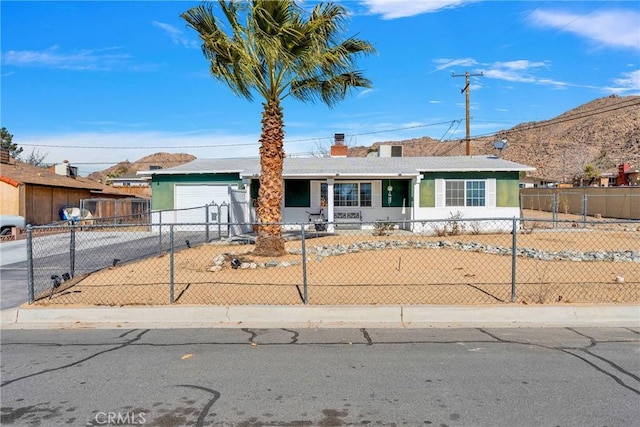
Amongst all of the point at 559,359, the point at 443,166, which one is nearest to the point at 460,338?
the point at 559,359

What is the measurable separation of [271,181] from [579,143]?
264 ft

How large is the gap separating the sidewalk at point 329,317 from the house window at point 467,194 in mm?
14833

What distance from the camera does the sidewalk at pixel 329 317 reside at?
7234 mm

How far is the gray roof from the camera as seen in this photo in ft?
70.5

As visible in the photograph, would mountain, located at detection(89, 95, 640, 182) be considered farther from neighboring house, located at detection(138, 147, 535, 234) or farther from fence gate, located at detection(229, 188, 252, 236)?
fence gate, located at detection(229, 188, 252, 236)

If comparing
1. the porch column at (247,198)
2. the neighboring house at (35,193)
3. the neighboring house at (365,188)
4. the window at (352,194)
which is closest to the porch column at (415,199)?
the neighboring house at (365,188)

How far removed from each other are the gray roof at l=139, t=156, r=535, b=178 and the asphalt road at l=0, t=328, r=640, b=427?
1495 cm

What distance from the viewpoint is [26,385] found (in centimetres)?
485

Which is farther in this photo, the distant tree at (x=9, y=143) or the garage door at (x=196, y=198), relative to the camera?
the distant tree at (x=9, y=143)

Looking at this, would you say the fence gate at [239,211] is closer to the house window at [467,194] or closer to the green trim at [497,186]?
the green trim at [497,186]

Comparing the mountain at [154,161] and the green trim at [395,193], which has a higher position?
the mountain at [154,161]

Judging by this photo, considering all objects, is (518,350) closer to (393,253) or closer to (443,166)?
(393,253)

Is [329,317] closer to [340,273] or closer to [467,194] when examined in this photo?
[340,273]

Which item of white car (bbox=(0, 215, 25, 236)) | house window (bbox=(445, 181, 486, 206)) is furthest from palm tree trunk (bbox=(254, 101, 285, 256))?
white car (bbox=(0, 215, 25, 236))
